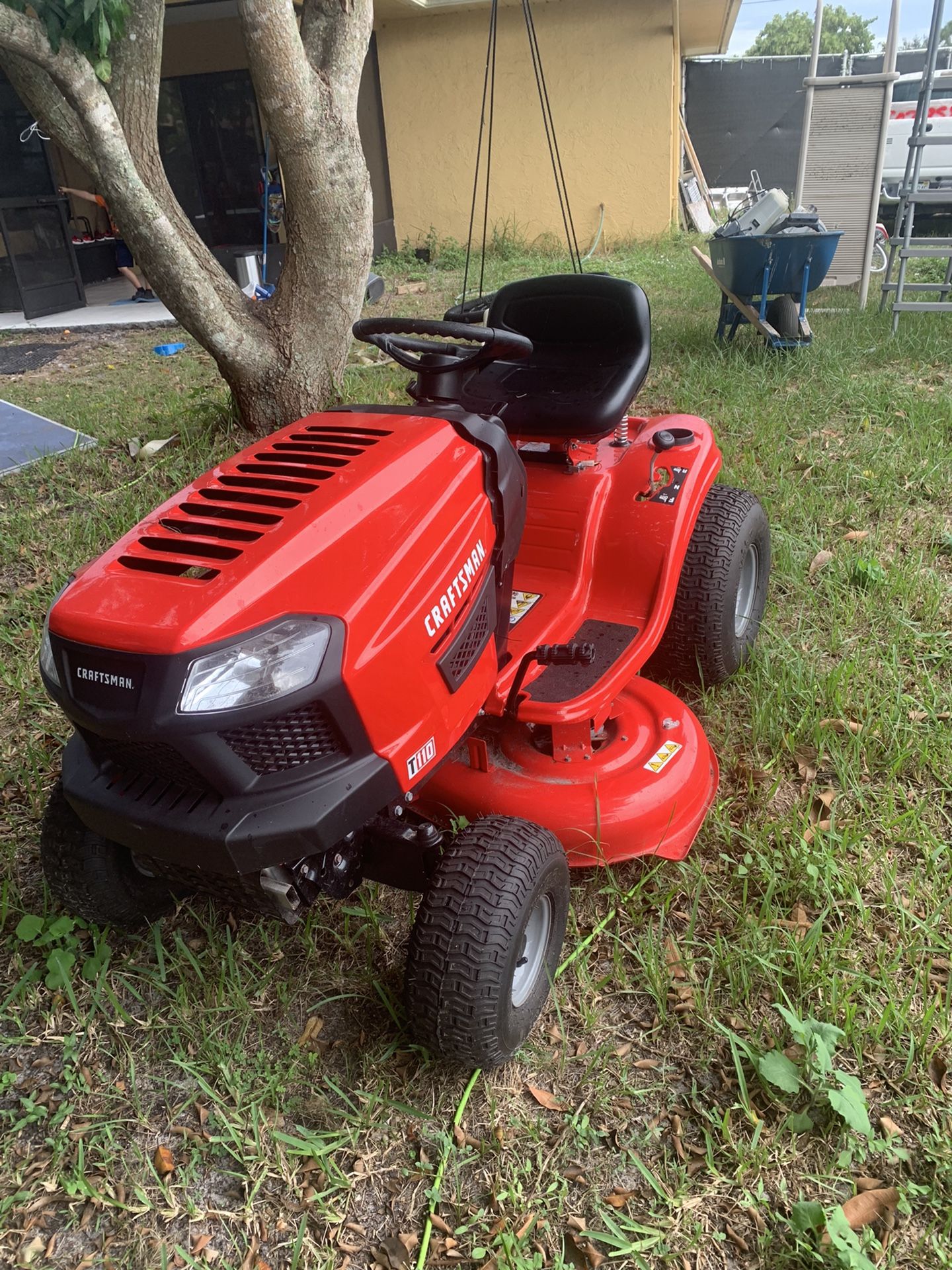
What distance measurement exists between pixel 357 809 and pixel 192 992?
78cm

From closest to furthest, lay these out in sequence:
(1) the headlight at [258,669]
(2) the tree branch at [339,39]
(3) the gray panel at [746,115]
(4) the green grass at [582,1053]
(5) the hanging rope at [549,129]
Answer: (1) the headlight at [258,669] < (4) the green grass at [582,1053] < (5) the hanging rope at [549,129] < (2) the tree branch at [339,39] < (3) the gray panel at [746,115]

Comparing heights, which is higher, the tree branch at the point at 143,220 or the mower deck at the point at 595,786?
the tree branch at the point at 143,220

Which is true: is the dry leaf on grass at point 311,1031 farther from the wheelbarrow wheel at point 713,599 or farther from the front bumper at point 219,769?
the wheelbarrow wheel at point 713,599

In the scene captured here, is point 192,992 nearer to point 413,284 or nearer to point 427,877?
point 427,877

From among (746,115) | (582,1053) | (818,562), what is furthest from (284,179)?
(746,115)

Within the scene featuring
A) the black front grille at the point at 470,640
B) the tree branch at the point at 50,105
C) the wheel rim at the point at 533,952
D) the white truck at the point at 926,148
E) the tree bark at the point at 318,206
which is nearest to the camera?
the black front grille at the point at 470,640

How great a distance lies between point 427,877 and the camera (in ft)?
5.60

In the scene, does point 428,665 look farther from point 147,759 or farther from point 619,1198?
point 619,1198

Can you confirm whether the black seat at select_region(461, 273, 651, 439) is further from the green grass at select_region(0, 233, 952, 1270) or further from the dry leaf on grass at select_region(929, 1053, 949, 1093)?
the dry leaf on grass at select_region(929, 1053, 949, 1093)

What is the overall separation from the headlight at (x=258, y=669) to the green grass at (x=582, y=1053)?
2.58ft

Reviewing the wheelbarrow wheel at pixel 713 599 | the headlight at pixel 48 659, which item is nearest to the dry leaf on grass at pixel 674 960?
the wheelbarrow wheel at pixel 713 599

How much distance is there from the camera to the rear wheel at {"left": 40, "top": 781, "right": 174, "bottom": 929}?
5.76 ft

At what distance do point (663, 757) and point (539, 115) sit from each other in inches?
419

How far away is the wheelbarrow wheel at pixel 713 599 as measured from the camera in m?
2.50
